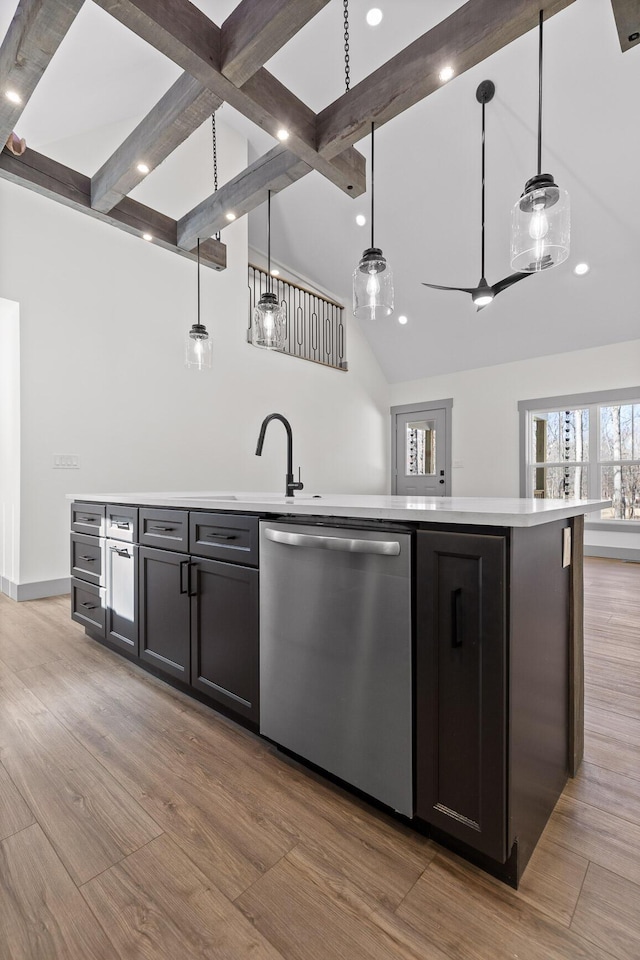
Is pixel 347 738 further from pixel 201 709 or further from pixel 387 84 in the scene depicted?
pixel 387 84

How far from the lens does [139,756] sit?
1633 millimetres

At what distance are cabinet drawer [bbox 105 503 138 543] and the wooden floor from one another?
0.84m

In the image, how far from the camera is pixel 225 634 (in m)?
1.76

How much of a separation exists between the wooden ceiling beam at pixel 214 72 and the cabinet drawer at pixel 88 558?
2.19 m

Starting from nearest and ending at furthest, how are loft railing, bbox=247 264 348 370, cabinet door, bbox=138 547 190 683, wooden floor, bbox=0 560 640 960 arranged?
wooden floor, bbox=0 560 640 960 → cabinet door, bbox=138 547 190 683 → loft railing, bbox=247 264 348 370

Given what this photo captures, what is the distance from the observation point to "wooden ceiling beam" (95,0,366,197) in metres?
1.48

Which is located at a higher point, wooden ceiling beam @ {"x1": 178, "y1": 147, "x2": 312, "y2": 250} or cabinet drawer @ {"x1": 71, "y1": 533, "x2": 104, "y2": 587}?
wooden ceiling beam @ {"x1": 178, "y1": 147, "x2": 312, "y2": 250}

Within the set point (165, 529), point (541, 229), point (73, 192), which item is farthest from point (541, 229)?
point (73, 192)

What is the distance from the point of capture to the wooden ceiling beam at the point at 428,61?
147cm

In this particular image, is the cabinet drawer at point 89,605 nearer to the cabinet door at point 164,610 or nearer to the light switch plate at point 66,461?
the cabinet door at point 164,610

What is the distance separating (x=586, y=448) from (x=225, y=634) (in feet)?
19.8

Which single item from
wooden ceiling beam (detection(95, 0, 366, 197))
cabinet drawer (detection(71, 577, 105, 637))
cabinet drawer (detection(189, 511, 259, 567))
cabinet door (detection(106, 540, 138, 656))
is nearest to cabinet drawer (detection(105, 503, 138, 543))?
cabinet door (detection(106, 540, 138, 656))

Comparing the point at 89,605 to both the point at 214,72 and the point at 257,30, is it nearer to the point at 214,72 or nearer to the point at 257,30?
the point at 214,72

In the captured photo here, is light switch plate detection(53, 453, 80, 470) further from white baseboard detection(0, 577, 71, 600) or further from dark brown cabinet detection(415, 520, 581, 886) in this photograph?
dark brown cabinet detection(415, 520, 581, 886)
